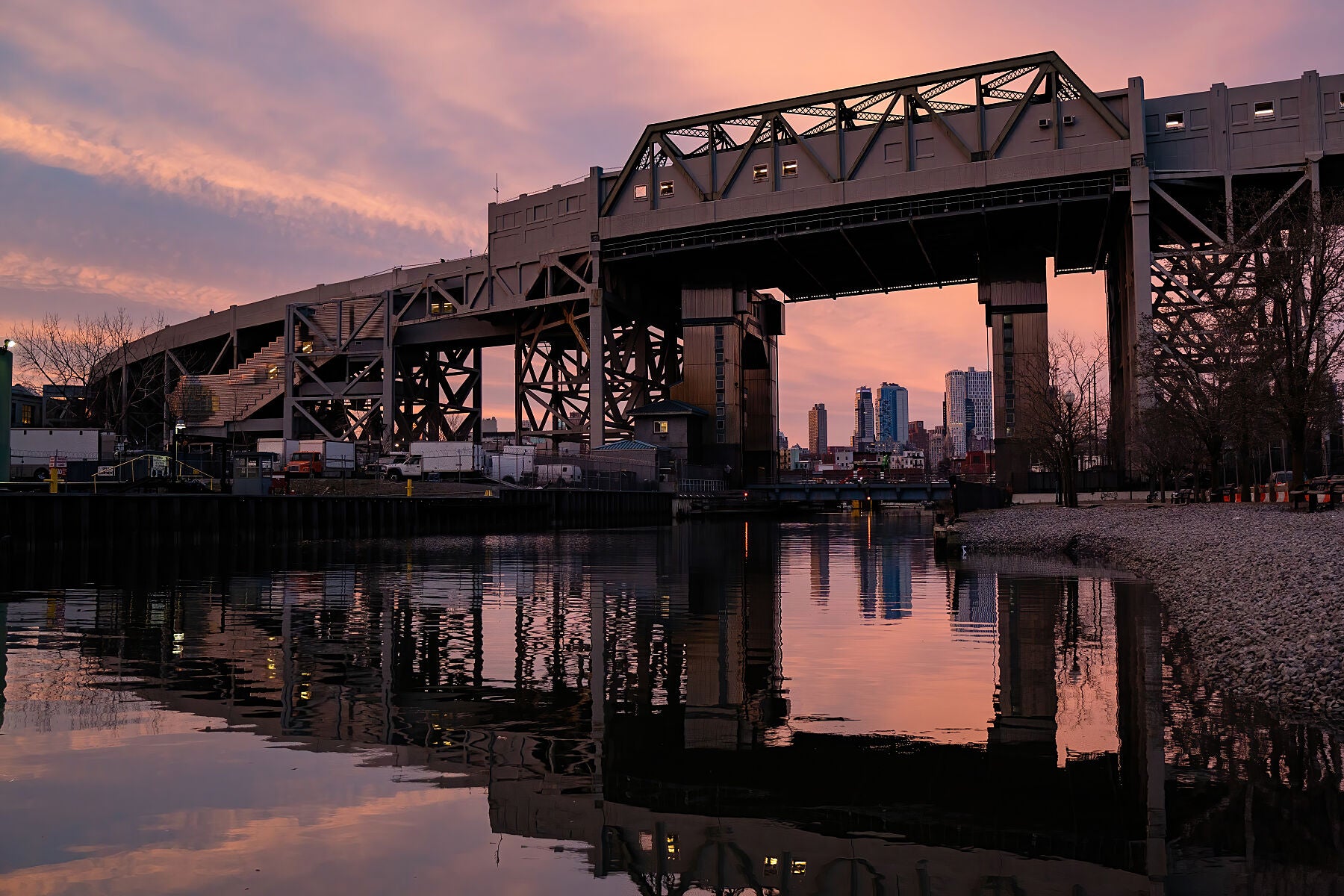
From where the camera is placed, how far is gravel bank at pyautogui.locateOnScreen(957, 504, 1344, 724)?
45.6ft

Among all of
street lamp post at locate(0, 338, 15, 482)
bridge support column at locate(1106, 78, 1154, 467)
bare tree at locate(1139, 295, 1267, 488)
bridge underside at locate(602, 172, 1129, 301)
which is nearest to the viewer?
bare tree at locate(1139, 295, 1267, 488)

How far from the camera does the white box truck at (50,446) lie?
67688mm

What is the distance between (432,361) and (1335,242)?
94981 millimetres

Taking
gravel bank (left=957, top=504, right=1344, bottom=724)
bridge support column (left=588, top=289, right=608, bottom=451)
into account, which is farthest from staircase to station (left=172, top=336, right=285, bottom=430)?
gravel bank (left=957, top=504, right=1344, bottom=724)

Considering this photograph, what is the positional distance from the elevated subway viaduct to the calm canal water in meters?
56.3

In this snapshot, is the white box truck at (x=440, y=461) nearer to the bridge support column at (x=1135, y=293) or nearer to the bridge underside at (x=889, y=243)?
the bridge underside at (x=889, y=243)

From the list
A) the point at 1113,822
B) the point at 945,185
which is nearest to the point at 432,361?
the point at 945,185

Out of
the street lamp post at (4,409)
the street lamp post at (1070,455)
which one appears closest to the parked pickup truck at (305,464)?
the street lamp post at (4,409)

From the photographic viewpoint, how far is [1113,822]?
8.79 m

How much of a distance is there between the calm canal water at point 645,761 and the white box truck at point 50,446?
5156 cm

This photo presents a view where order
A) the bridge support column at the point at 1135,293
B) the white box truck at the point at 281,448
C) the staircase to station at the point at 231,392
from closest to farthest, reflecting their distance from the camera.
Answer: the bridge support column at the point at 1135,293
the white box truck at the point at 281,448
the staircase to station at the point at 231,392

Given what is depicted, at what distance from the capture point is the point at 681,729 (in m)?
12.6

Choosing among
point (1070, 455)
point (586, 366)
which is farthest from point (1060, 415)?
point (586, 366)

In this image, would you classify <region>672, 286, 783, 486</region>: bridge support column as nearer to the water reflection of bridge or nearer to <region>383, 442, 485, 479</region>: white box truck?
<region>383, 442, 485, 479</region>: white box truck
